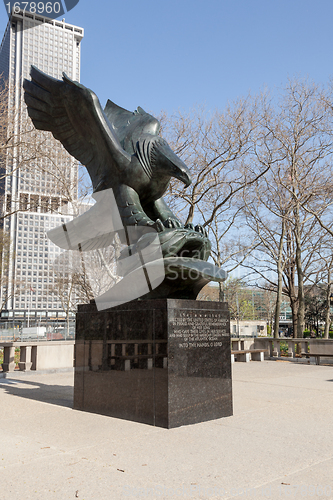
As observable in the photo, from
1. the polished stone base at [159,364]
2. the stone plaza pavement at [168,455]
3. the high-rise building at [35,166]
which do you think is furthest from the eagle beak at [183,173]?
the high-rise building at [35,166]

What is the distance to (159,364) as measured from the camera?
5.66 m

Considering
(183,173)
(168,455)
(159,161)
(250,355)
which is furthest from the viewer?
(250,355)

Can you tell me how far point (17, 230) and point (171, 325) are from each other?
53.9 meters

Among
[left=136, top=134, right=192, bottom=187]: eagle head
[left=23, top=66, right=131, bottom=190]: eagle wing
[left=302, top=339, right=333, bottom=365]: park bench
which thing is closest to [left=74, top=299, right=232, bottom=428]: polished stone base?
[left=136, top=134, right=192, bottom=187]: eagle head

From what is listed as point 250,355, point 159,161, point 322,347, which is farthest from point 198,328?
point 322,347

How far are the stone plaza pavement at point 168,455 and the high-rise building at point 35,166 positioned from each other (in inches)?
554

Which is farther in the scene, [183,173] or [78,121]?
[78,121]

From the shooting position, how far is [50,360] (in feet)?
43.1

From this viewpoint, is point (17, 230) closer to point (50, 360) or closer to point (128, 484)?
point (50, 360)

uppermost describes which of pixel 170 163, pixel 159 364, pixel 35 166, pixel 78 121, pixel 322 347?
pixel 35 166

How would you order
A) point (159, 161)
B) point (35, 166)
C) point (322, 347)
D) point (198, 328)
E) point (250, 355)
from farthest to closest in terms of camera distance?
point (35, 166) → point (250, 355) → point (322, 347) → point (159, 161) → point (198, 328)

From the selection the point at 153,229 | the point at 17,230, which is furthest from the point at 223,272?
the point at 17,230

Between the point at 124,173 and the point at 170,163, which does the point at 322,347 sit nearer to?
the point at 170,163

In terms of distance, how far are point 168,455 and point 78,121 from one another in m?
5.63
